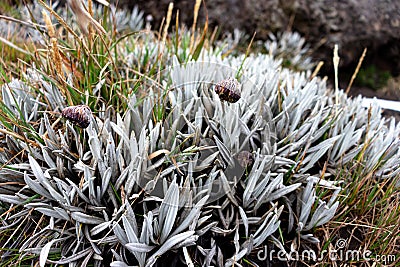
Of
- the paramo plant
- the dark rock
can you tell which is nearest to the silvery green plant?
the dark rock

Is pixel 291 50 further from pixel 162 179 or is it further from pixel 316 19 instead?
pixel 162 179

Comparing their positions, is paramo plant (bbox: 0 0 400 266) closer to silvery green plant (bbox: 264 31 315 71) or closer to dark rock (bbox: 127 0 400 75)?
silvery green plant (bbox: 264 31 315 71)

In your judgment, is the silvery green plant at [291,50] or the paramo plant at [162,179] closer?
→ the paramo plant at [162,179]

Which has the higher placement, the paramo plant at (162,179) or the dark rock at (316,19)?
the dark rock at (316,19)

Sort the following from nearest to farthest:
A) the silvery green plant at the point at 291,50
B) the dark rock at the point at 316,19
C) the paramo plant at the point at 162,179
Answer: the paramo plant at the point at 162,179 → the silvery green plant at the point at 291,50 → the dark rock at the point at 316,19

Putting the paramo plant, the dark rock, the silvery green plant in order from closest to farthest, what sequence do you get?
the paramo plant
the silvery green plant
the dark rock

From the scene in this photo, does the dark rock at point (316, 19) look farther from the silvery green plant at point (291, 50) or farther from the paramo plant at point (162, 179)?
the paramo plant at point (162, 179)

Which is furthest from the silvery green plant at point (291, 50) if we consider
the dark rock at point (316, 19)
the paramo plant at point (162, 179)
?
the paramo plant at point (162, 179)

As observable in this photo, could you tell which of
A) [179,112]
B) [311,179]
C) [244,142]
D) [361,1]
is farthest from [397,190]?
[361,1]

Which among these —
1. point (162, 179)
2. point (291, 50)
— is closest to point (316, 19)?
point (291, 50)

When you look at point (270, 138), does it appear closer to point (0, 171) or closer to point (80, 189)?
point (80, 189)
